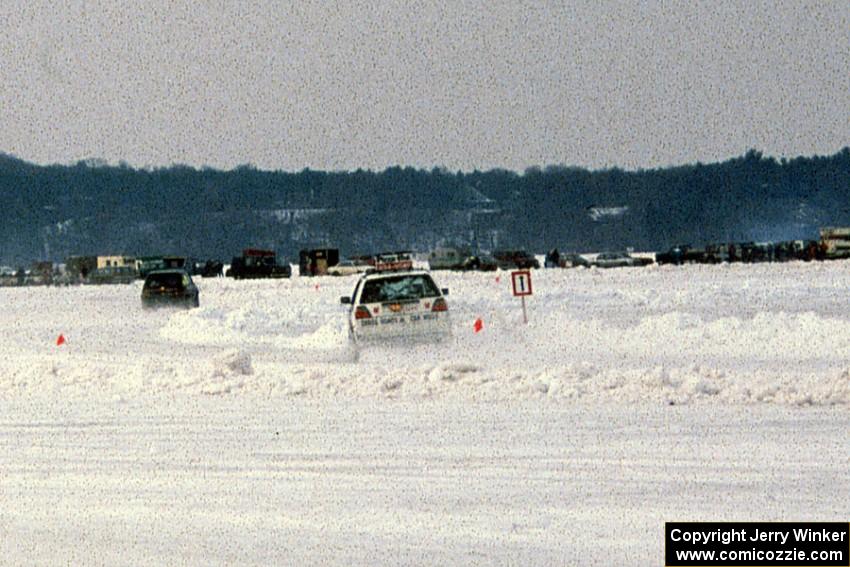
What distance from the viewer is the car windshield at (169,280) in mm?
41344

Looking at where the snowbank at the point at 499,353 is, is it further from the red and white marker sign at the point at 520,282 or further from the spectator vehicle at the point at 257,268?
the spectator vehicle at the point at 257,268

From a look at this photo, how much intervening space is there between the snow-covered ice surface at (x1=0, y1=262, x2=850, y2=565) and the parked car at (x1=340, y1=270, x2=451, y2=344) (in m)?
0.36

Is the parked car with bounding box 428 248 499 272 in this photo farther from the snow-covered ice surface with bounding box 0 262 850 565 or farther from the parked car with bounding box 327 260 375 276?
the snow-covered ice surface with bounding box 0 262 850 565

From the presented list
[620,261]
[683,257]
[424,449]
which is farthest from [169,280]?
[683,257]

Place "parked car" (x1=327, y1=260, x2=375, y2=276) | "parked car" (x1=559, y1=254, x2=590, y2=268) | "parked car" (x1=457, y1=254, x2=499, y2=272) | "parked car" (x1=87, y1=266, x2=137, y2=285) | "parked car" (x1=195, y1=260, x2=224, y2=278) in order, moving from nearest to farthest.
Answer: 1. "parked car" (x1=457, y1=254, x2=499, y2=272)
2. "parked car" (x1=327, y1=260, x2=375, y2=276)
3. "parked car" (x1=87, y1=266, x2=137, y2=285)
4. "parked car" (x1=559, y1=254, x2=590, y2=268)
5. "parked car" (x1=195, y1=260, x2=224, y2=278)

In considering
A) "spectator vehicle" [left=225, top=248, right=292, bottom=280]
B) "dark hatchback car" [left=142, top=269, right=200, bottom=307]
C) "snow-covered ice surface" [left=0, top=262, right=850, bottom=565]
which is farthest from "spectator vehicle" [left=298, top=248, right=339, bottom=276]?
"snow-covered ice surface" [left=0, top=262, right=850, bottom=565]

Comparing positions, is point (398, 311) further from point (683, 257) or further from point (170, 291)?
point (683, 257)

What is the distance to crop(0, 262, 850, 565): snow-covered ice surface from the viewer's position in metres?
7.78

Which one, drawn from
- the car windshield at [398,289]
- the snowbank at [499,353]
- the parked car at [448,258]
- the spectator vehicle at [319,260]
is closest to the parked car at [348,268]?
the spectator vehicle at [319,260]

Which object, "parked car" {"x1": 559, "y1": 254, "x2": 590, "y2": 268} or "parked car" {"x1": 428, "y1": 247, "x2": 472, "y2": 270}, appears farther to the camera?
"parked car" {"x1": 559, "y1": 254, "x2": 590, "y2": 268}

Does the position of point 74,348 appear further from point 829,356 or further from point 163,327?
point 829,356
